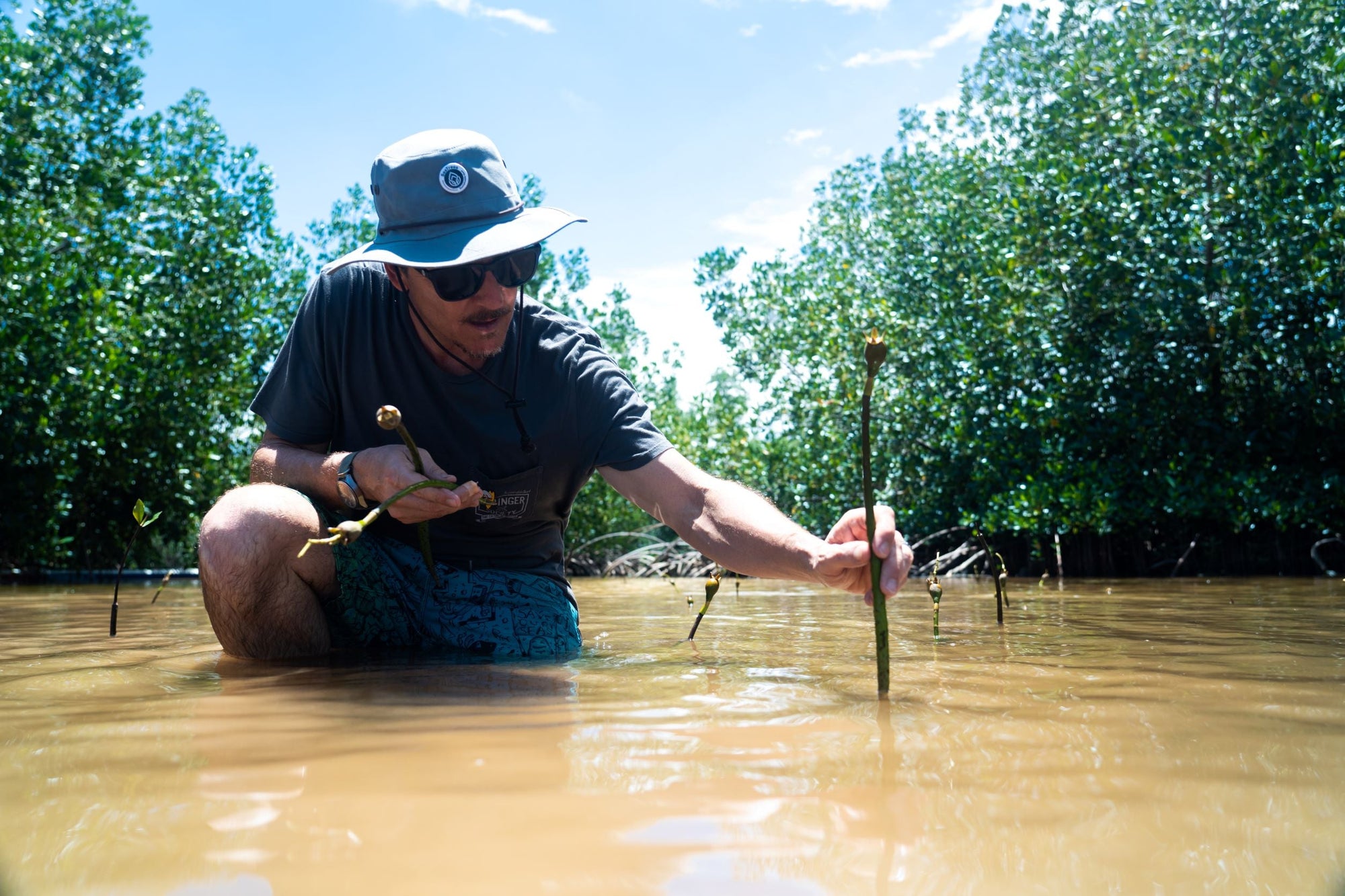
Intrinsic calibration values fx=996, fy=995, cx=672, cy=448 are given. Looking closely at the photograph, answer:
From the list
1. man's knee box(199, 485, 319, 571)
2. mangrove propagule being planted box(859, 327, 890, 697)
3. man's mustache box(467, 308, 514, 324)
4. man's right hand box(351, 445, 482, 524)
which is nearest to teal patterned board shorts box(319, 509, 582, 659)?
man's knee box(199, 485, 319, 571)

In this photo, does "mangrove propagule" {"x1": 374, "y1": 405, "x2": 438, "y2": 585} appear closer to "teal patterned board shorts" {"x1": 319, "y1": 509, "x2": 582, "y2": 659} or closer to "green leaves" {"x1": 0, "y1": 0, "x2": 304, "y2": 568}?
"teal patterned board shorts" {"x1": 319, "y1": 509, "x2": 582, "y2": 659}

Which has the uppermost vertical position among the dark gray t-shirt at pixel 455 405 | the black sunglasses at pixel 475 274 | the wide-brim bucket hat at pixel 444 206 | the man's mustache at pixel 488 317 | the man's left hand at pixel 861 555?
the wide-brim bucket hat at pixel 444 206

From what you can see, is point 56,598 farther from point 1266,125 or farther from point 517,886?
point 1266,125

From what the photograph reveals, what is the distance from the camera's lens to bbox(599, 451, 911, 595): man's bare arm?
190cm

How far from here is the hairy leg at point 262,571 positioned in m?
2.42

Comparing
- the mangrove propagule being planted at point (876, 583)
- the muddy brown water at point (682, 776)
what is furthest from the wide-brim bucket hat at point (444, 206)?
the mangrove propagule being planted at point (876, 583)

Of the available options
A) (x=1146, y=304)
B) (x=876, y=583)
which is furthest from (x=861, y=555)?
(x=1146, y=304)

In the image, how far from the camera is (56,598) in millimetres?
6613

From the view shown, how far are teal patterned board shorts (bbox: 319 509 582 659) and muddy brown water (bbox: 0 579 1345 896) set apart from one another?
288mm

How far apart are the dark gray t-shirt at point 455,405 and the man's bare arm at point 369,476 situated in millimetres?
96

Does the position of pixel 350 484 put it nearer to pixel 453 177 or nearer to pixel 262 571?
pixel 262 571

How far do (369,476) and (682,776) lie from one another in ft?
4.57

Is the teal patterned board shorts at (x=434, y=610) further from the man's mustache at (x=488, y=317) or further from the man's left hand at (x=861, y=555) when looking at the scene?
the man's left hand at (x=861, y=555)

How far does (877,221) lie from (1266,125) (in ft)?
22.2
